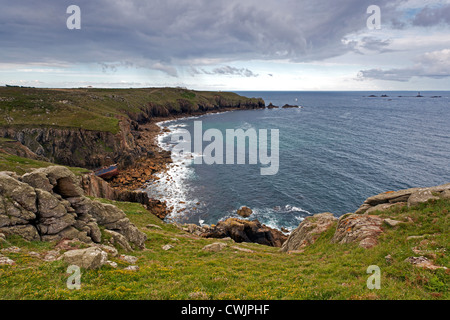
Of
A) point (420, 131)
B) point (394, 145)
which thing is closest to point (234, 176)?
point (394, 145)

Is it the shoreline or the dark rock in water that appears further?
the shoreline

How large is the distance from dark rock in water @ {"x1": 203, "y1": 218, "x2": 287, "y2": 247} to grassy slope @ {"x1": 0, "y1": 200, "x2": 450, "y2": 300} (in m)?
20.1

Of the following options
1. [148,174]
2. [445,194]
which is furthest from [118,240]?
[148,174]

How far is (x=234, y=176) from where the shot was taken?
236 feet

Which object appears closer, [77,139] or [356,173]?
[356,173]

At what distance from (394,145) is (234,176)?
249ft

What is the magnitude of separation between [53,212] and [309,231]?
2596 centimetres

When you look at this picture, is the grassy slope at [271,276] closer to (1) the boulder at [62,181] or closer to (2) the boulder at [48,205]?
(2) the boulder at [48,205]

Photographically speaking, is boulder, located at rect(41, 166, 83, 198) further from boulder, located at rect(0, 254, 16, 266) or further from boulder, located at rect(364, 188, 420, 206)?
boulder, located at rect(364, 188, 420, 206)

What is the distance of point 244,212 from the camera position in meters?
51.2

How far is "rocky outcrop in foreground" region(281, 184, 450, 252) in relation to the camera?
19047 mm

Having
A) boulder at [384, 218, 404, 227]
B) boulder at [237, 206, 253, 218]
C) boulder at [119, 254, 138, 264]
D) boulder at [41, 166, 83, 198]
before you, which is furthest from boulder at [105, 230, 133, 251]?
boulder at [237, 206, 253, 218]

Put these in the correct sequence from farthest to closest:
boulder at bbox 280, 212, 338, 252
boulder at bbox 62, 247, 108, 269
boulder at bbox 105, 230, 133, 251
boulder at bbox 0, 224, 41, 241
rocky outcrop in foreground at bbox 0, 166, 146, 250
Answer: boulder at bbox 280, 212, 338, 252, boulder at bbox 105, 230, 133, 251, rocky outcrop in foreground at bbox 0, 166, 146, 250, boulder at bbox 0, 224, 41, 241, boulder at bbox 62, 247, 108, 269
